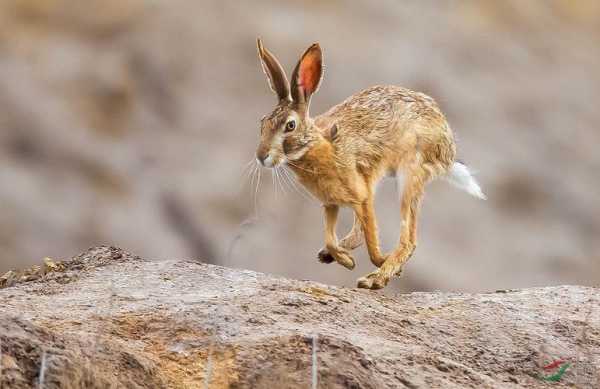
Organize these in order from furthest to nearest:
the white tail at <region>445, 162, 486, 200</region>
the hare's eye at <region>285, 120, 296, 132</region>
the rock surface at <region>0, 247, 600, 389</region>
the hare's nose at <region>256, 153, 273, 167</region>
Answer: the white tail at <region>445, 162, 486, 200</region> < the hare's eye at <region>285, 120, 296, 132</region> < the hare's nose at <region>256, 153, 273, 167</region> < the rock surface at <region>0, 247, 600, 389</region>

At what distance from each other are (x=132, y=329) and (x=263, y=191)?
24.1 feet

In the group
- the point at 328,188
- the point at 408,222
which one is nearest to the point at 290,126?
the point at 328,188

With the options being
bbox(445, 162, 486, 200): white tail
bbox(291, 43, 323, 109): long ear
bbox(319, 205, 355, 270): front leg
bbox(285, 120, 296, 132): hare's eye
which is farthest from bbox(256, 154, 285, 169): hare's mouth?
bbox(445, 162, 486, 200): white tail

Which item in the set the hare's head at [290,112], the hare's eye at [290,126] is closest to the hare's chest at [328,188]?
the hare's head at [290,112]

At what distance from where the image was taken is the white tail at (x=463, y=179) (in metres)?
6.84

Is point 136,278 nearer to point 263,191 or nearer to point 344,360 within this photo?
point 344,360

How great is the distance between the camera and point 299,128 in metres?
6.04

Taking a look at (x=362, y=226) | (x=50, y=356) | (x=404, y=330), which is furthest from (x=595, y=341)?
(x=50, y=356)

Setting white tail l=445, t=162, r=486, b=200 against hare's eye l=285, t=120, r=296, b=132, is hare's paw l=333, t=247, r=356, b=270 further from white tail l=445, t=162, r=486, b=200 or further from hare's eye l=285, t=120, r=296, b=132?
white tail l=445, t=162, r=486, b=200

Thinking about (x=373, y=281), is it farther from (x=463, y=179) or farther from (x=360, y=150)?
(x=463, y=179)

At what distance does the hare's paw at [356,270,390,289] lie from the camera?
5.91 m

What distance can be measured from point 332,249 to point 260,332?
191cm

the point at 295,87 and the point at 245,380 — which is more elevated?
the point at 295,87

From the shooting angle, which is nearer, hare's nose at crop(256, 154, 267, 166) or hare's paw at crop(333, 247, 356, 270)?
hare's nose at crop(256, 154, 267, 166)
